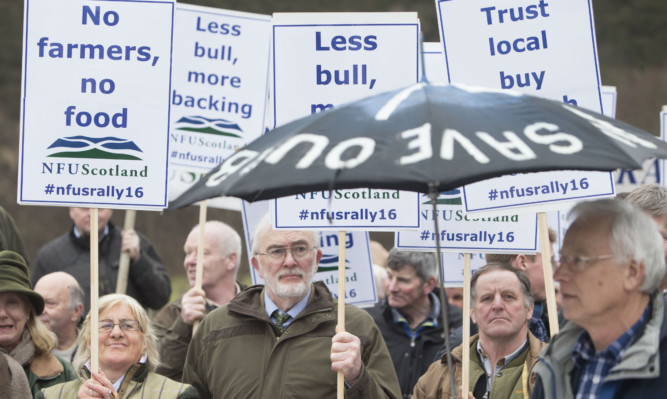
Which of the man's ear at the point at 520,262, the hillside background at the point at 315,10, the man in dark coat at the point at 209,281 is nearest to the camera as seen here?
the man's ear at the point at 520,262

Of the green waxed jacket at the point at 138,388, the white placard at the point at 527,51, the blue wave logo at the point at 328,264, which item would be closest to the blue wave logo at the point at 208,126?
the blue wave logo at the point at 328,264

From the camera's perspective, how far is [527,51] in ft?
19.2

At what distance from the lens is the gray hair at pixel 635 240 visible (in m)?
3.99

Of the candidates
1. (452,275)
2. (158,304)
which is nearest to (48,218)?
(158,304)

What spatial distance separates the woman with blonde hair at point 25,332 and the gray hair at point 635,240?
3282 millimetres

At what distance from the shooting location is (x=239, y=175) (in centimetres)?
379

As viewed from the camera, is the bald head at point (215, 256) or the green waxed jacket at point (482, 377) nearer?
the green waxed jacket at point (482, 377)

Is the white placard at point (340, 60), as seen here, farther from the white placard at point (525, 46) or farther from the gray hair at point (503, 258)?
the gray hair at point (503, 258)

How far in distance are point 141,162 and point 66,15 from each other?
0.87m

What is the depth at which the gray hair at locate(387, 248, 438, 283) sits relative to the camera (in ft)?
26.6

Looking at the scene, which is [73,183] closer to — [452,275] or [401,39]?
[401,39]

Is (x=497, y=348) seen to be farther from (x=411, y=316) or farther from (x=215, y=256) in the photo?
(x=215, y=256)

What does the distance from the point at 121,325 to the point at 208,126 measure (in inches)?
99.7

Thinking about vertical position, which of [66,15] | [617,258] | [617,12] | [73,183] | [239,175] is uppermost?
[617,12]
